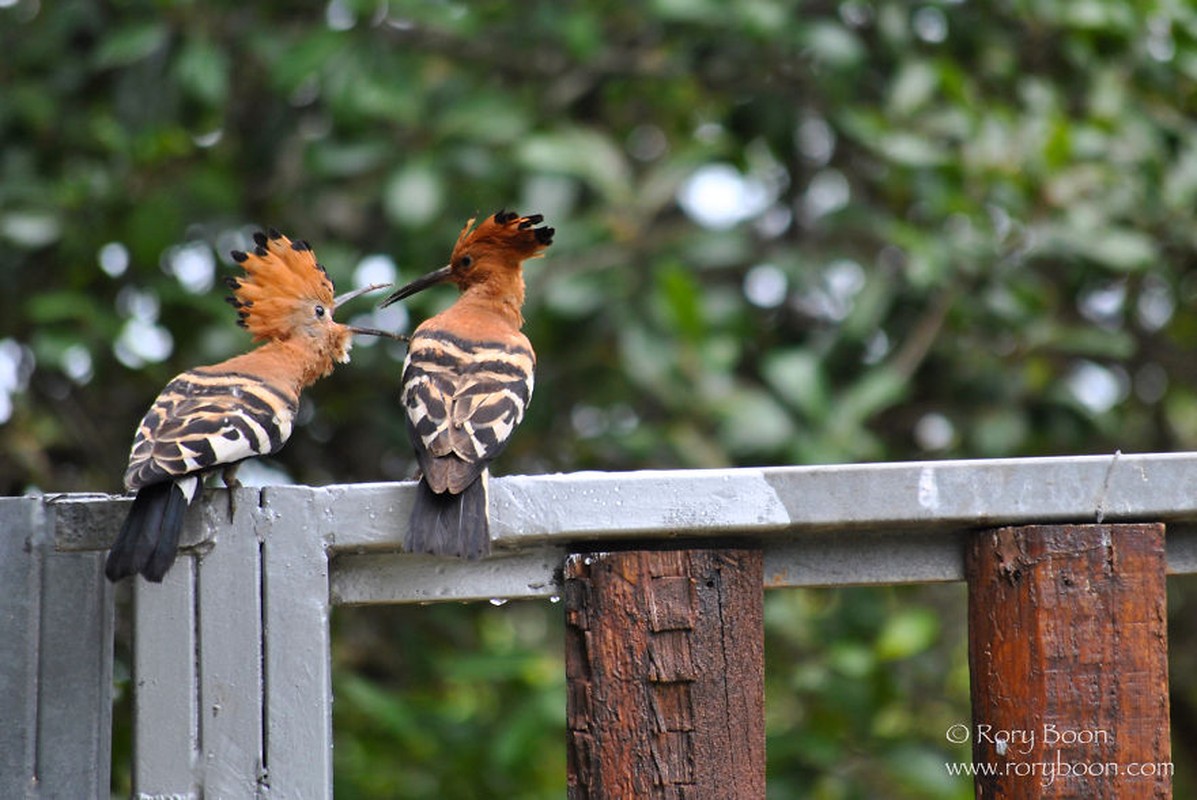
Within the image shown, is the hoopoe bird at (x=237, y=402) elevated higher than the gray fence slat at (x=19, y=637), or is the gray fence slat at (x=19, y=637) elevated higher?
the hoopoe bird at (x=237, y=402)

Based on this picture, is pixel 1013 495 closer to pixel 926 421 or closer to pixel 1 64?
pixel 926 421

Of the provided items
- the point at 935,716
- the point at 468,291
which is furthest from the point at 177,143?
the point at 935,716

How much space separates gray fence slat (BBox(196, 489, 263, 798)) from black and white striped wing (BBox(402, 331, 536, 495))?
1.07 feet

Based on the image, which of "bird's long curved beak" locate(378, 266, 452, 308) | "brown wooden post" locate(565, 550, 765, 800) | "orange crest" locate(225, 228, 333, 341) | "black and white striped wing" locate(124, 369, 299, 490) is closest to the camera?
"brown wooden post" locate(565, 550, 765, 800)

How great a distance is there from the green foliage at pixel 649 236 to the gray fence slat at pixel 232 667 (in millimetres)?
A: 1702

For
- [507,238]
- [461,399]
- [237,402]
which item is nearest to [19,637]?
[237,402]

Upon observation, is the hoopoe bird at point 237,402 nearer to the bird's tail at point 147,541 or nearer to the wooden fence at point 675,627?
the bird's tail at point 147,541

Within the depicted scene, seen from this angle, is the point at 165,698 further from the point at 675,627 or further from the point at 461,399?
the point at 461,399

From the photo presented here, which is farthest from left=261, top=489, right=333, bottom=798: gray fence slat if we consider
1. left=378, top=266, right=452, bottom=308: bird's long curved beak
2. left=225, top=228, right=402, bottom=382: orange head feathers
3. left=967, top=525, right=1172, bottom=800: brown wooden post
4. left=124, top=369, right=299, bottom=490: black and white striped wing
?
left=378, top=266, right=452, bottom=308: bird's long curved beak

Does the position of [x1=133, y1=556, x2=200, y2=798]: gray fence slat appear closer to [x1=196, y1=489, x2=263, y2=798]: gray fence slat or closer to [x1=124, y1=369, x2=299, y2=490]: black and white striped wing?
[x1=196, y1=489, x2=263, y2=798]: gray fence slat

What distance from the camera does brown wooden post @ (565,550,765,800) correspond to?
168 cm

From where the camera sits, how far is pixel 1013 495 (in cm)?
173

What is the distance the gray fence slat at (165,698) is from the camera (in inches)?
67.3

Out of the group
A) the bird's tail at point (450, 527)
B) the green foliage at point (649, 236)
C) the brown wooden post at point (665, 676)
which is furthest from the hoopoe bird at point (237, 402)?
the green foliage at point (649, 236)
